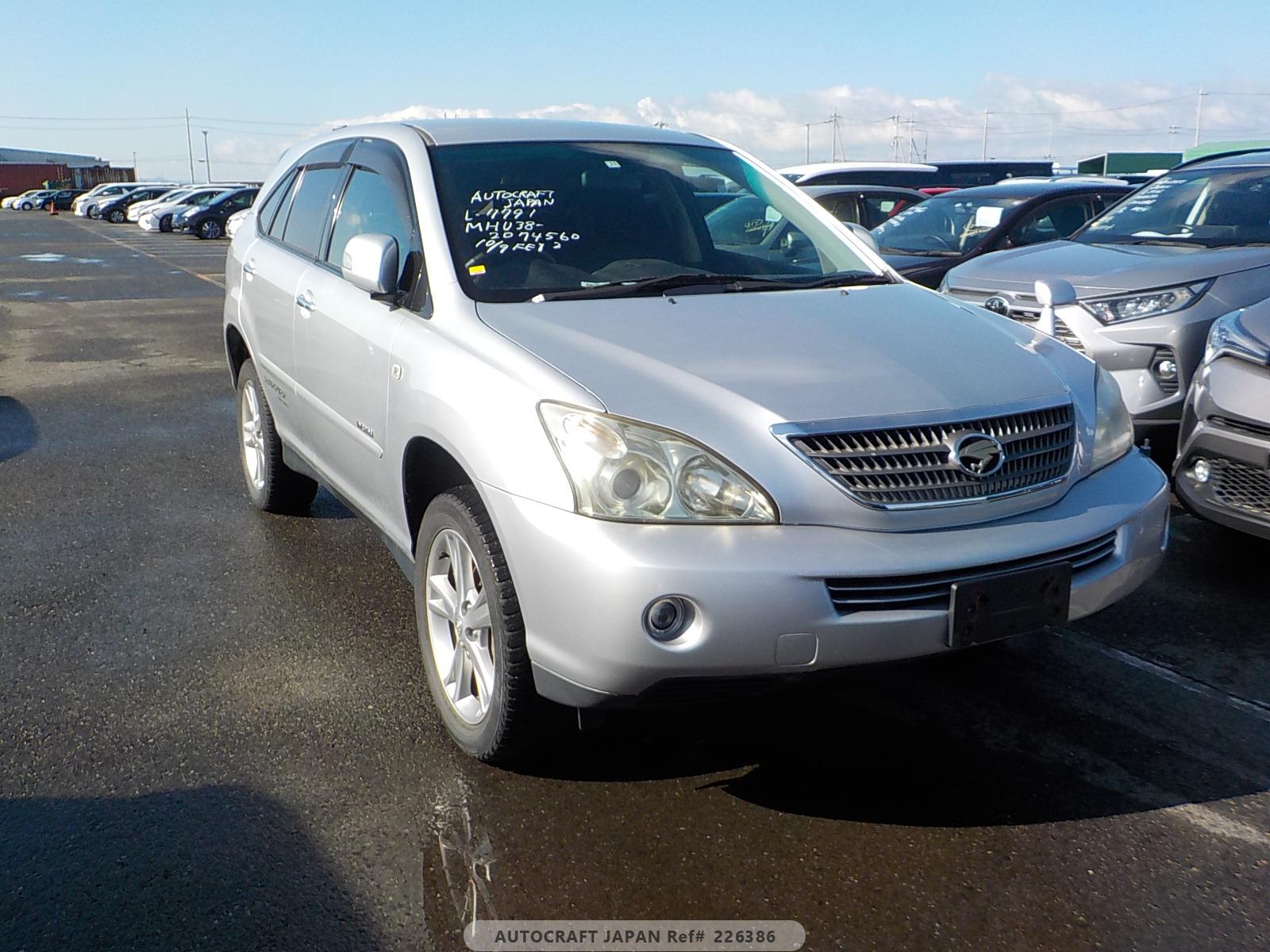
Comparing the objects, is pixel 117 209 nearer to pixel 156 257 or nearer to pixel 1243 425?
pixel 156 257

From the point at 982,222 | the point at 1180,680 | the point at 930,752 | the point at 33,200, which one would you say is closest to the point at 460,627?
the point at 930,752

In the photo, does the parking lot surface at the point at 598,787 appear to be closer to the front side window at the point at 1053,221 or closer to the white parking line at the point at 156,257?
the front side window at the point at 1053,221

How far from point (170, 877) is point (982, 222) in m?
8.15

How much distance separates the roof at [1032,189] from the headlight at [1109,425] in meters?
6.50

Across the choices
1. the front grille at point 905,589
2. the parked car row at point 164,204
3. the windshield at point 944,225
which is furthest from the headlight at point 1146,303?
the parked car row at point 164,204

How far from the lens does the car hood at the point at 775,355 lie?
2803 mm

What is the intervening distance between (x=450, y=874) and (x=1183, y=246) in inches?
223

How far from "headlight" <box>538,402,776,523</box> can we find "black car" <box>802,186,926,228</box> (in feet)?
35.2

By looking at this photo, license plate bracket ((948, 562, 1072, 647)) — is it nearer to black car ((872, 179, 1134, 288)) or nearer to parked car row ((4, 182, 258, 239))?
black car ((872, 179, 1134, 288))

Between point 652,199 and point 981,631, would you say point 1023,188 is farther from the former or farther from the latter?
point 981,631

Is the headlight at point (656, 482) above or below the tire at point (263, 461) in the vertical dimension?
above

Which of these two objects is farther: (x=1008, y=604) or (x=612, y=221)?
(x=612, y=221)

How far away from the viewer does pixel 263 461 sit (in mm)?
5363

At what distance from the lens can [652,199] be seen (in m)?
4.08
